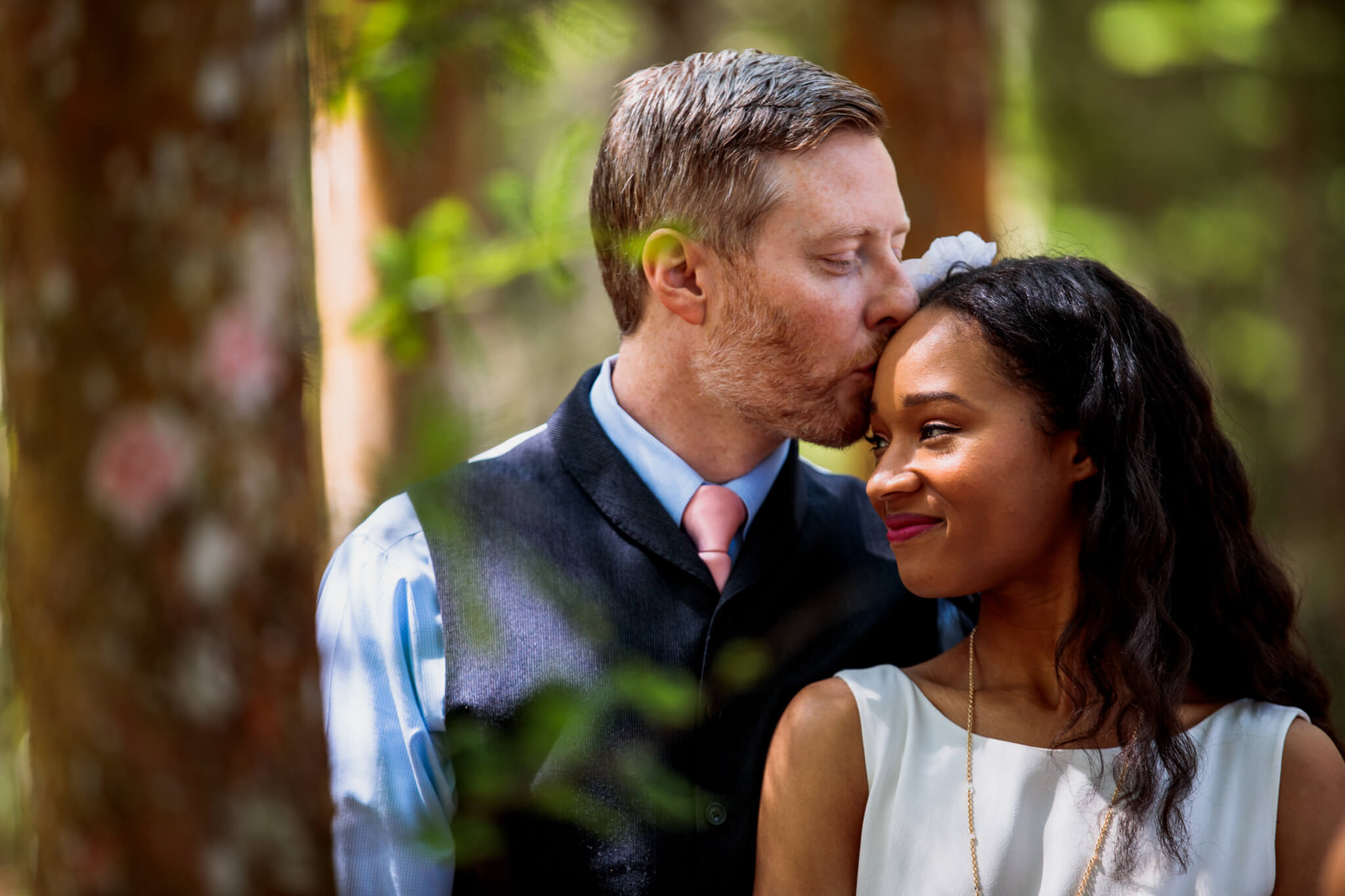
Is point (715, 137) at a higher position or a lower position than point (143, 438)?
higher

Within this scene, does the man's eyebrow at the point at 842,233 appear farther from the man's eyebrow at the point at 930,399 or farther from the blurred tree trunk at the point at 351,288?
the blurred tree trunk at the point at 351,288

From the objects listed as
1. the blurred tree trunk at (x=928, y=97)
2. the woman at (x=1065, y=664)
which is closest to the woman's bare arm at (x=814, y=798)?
the woman at (x=1065, y=664)

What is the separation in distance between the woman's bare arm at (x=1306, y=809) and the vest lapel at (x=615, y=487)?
1115 mm

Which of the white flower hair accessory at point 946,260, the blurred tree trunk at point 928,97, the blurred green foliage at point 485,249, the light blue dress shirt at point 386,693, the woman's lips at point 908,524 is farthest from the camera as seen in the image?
the blurred tree trunk at point 928,97

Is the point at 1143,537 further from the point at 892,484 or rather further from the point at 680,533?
the point at 680,533

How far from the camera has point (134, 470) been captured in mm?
908

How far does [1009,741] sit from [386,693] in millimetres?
1204

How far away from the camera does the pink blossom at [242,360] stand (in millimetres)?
938

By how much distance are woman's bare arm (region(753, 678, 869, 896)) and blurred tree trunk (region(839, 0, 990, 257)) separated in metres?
2.93

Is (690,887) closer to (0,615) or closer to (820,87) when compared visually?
(0,615)

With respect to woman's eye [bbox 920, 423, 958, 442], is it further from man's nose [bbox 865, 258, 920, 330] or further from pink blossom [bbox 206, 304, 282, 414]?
pink blossom [bbox 206, 304, 282, 414]

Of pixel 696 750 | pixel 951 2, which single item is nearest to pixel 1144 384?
pixel 696 750

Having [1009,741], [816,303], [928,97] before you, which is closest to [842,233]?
[816,303]

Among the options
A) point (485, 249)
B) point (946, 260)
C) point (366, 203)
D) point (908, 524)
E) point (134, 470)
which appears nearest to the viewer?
point (134, 470)
